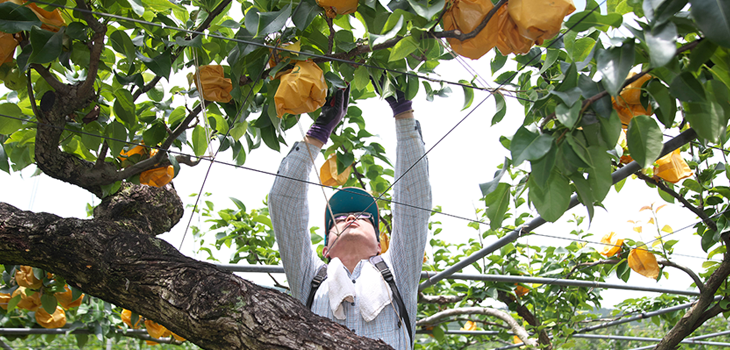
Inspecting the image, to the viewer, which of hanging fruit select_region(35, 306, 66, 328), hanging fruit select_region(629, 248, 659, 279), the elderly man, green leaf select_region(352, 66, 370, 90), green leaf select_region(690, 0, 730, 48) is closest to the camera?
green leaf select_region(690, 0, 730, 48)

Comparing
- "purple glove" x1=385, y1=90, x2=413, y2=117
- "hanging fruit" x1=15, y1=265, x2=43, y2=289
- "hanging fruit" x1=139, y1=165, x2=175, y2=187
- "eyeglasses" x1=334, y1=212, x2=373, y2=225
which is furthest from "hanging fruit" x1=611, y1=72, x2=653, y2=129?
"hanging fruit" x1=15, y1=265, x2=43, y2=289

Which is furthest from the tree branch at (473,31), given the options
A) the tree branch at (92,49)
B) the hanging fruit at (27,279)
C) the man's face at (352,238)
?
the hanging fruit at (27,279)

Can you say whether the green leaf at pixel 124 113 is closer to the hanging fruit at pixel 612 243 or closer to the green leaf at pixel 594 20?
the green leaf at pixel 594 20

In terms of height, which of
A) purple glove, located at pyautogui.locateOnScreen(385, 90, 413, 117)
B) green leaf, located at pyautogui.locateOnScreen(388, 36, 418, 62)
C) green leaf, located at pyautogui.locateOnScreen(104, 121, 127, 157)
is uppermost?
purple glove, located at pyautogui.locateOnScreen(385, 90, 413, 117)

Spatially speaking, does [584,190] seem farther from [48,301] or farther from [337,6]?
[48,301]

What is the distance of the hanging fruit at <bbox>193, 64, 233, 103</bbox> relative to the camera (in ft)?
2.87

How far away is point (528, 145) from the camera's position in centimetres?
55

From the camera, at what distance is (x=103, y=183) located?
114cm

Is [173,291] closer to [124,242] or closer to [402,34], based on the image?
[124,242]

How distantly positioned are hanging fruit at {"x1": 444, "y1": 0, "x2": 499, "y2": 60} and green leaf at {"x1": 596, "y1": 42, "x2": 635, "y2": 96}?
177mm

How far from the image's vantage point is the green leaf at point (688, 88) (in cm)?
48

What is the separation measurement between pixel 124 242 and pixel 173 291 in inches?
7.7

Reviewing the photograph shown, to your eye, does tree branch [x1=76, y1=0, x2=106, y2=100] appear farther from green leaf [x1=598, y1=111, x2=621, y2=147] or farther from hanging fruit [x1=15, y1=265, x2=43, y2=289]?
hanging fruit [x1=15, y1=265, x2=43, y2=289]

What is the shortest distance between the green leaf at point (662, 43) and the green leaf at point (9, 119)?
1.18 metres
